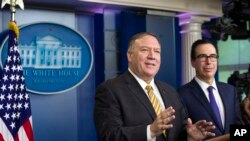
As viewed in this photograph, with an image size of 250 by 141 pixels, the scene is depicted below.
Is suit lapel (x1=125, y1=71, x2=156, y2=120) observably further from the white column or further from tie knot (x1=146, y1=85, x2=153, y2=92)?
the white column

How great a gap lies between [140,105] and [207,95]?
2.22 feet

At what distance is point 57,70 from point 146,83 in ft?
5.90

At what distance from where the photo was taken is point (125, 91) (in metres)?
1.56

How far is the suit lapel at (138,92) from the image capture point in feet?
4.97

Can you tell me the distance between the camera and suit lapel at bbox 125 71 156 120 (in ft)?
4.97

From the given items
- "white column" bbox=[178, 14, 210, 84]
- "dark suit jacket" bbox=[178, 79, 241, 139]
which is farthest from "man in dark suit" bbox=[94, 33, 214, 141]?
"white column" bbox=[178, 14, 210, 84]

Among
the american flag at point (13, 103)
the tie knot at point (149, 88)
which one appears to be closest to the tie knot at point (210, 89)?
the tie knot at point (149, 88)

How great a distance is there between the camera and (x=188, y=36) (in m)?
4.15

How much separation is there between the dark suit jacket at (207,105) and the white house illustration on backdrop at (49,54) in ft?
5.28

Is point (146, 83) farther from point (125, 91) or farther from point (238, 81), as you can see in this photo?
point (238, 81)

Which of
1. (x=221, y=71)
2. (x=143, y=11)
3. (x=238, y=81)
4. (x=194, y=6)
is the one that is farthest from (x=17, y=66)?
(x=221, y=71)

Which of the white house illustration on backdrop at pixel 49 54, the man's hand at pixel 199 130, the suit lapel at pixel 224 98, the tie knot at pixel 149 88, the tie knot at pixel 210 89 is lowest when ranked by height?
the man's hand at pixel 199 130

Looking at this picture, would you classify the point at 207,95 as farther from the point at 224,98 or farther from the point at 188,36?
the point at 188,36

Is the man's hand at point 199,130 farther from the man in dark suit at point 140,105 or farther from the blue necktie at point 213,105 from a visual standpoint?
the blue necktie at point 213,105
